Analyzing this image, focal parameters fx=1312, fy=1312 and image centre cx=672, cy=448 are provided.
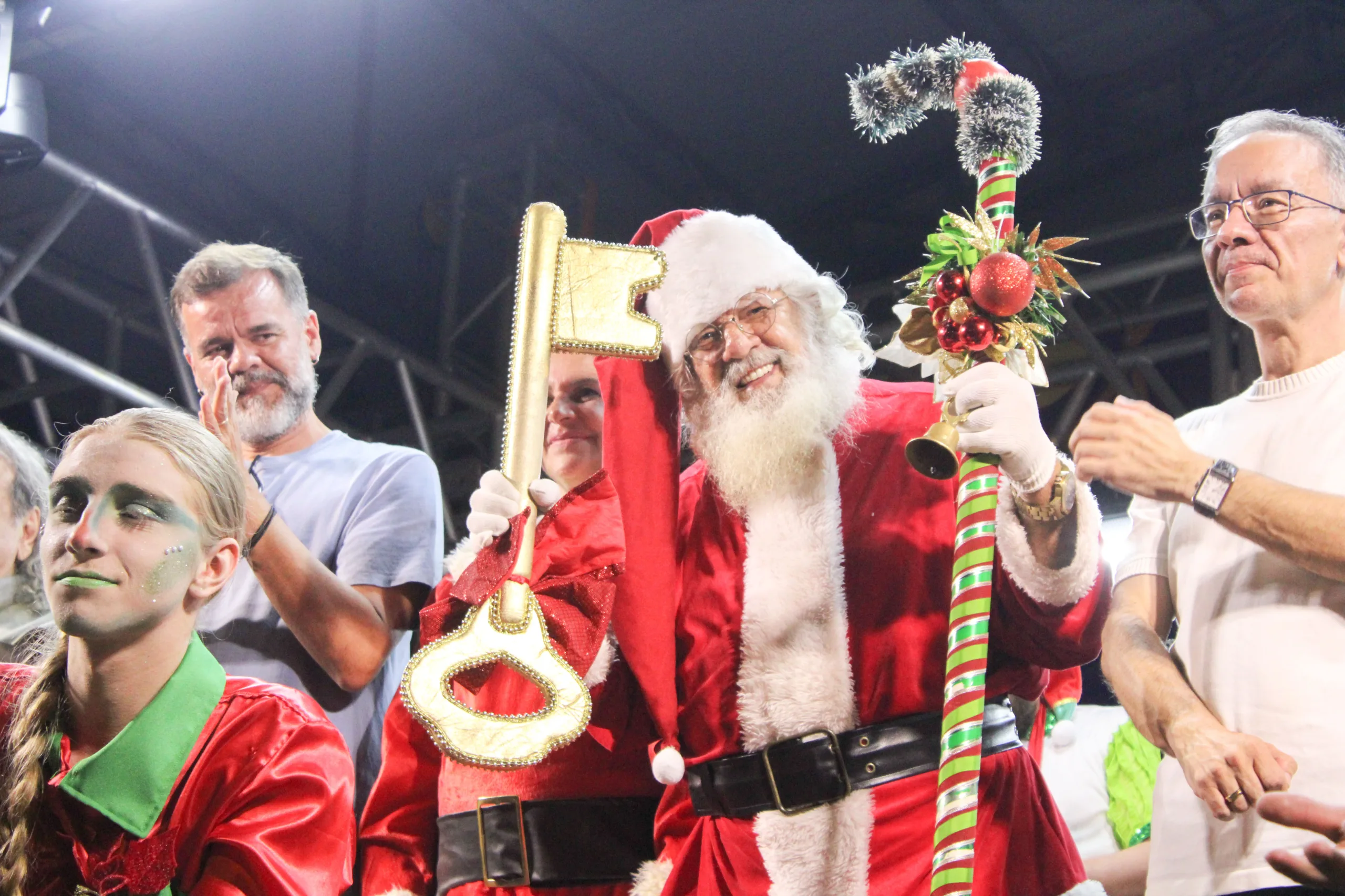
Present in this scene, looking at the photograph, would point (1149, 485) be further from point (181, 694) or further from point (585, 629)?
point (181, 694)

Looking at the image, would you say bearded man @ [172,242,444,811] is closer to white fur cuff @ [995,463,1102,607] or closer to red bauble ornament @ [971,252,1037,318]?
white fur cuff @ [995,463,1102,607]

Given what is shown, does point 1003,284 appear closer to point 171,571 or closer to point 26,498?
point 171,571

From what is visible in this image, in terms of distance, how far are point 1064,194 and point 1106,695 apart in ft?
6.44

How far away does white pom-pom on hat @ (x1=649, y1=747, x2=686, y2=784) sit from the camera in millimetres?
2080

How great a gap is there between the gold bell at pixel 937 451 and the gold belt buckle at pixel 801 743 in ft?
1.64

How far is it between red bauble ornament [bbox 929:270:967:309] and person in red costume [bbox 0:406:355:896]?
3.71ft

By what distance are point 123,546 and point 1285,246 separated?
5.89ft

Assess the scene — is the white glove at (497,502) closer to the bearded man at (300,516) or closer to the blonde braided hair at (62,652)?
the blonde braided hair at (62,652)

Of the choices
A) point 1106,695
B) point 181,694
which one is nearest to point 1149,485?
point 181,694

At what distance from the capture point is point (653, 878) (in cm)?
221

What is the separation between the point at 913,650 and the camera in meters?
2.09

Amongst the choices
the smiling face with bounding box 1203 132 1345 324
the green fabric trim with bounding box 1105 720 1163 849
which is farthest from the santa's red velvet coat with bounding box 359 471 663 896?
the green fabric trim with bounding box 1105 720 1163 849

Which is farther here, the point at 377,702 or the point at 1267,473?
the point at 377,702

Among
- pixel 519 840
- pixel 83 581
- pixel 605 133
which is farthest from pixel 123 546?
pixel 605 133
